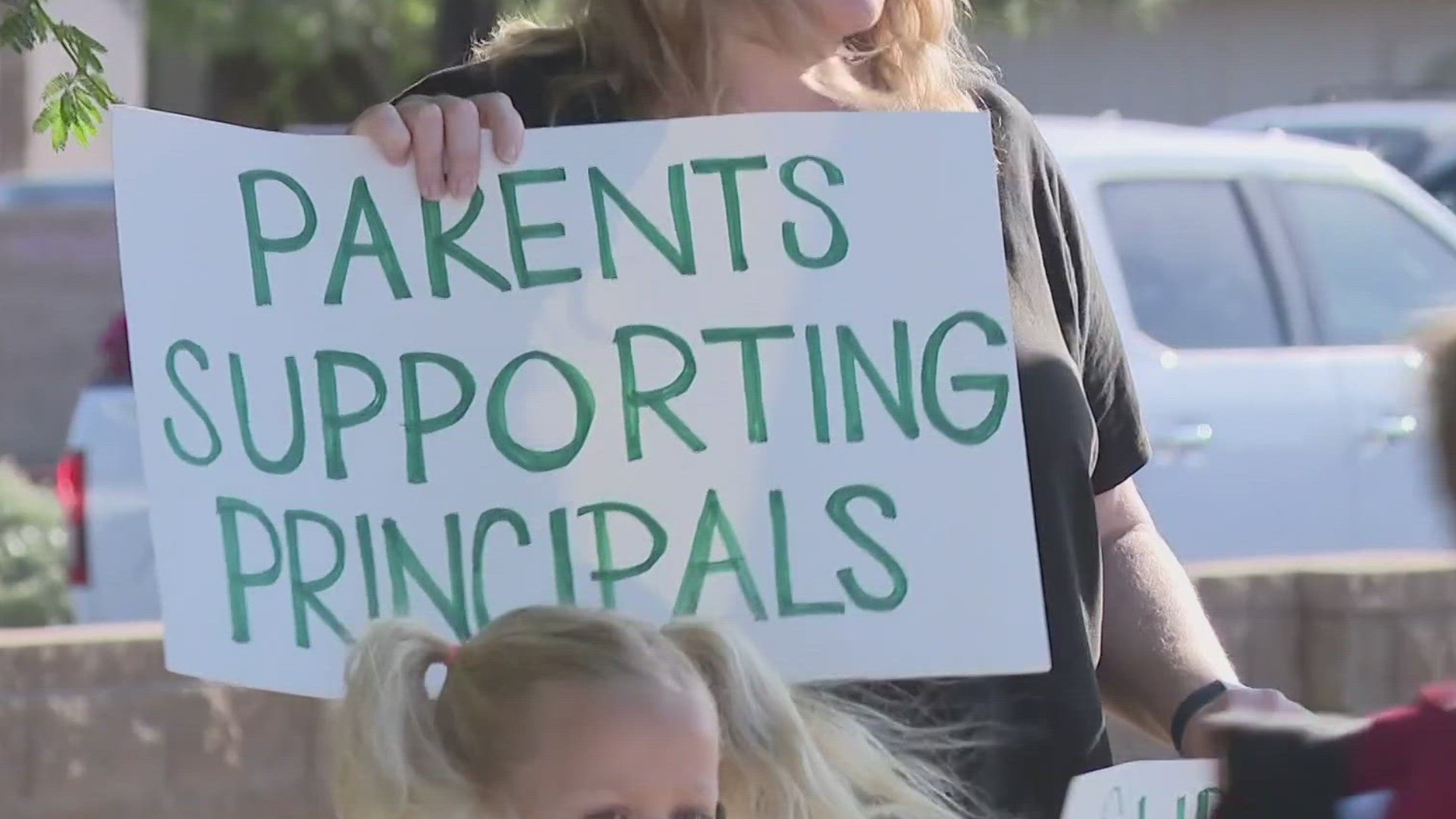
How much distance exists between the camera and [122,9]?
47.8 ft

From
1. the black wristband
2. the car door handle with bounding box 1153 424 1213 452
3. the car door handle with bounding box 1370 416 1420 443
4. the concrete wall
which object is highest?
the concrete wall

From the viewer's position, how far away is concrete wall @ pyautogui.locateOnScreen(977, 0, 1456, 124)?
844 inches

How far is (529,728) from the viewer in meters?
1.85

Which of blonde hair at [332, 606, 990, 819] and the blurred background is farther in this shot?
the blurred background

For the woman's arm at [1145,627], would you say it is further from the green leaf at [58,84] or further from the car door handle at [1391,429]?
the car door handle at [1391,429]

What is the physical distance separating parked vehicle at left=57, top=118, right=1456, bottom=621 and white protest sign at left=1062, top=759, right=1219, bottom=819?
10.9ft

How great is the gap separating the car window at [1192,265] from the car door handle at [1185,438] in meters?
0.21

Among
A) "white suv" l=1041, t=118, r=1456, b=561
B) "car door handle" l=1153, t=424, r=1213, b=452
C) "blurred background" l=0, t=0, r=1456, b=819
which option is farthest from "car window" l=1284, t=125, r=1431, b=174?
"car door handle" l=1153, t=424, r=1213, b=452

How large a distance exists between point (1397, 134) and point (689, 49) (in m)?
7.75

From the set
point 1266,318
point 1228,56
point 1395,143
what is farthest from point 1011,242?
point 1228,56

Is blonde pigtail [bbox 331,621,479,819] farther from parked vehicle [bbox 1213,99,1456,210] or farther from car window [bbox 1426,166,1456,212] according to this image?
Answer: car window [bbox 1426,166,1456,212]

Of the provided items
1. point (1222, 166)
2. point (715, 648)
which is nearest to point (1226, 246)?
point (1222, 166)

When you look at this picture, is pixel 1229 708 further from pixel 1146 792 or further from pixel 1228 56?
pixel 1228 56

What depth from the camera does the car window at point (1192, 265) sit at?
5.64 metres
